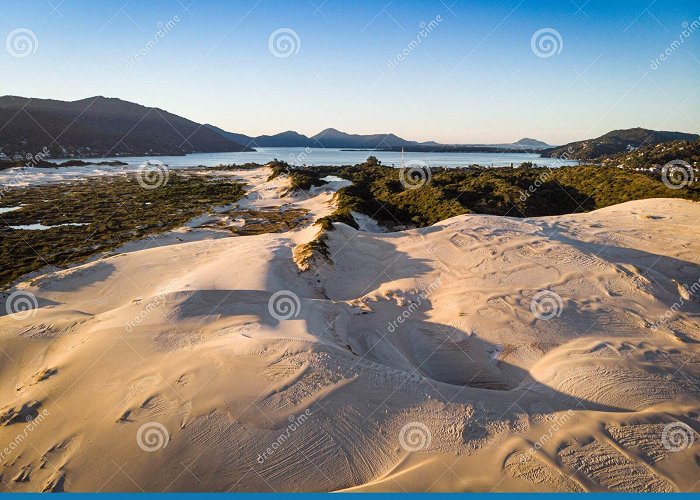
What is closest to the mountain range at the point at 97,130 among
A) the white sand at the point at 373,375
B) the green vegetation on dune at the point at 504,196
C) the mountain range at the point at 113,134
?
the mountain range at the point at 113,134

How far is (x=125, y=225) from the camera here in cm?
2334

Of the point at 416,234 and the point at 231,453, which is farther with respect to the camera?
the point at 416,234

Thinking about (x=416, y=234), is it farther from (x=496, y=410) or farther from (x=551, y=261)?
(x=496, y=410)

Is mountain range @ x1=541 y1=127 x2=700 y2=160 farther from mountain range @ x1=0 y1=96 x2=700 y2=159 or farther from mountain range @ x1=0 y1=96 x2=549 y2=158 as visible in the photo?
mountain range @ x1=0 y1=96 x2=549 y2=158

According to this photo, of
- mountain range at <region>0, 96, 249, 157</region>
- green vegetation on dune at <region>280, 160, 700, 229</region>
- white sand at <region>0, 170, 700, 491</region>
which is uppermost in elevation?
mountain range at <region>0, 96, 249, 157</region>

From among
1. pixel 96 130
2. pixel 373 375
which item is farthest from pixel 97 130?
pixel 373 375

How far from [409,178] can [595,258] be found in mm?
23451

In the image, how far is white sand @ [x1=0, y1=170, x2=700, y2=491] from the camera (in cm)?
568

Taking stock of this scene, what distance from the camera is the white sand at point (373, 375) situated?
568 cm

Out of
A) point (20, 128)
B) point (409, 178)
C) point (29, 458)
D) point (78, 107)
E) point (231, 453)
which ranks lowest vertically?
point (29, 458)

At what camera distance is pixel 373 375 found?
24.2 feet

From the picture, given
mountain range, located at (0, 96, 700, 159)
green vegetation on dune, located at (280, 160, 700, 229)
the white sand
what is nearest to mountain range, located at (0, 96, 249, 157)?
mountain range, located at (0, 96, 700, 159)

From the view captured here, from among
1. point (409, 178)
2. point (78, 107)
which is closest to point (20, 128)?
point (78, 107)

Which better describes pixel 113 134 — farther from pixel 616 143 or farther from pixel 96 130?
pixel 616 143
